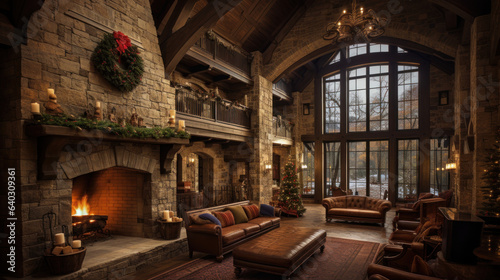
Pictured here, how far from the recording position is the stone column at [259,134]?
10469 mm

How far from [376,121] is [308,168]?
388cm

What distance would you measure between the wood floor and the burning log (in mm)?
1451

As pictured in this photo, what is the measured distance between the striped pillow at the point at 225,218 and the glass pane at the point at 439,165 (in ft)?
31.3

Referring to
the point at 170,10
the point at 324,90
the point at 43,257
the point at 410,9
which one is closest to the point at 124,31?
the point at 170,10

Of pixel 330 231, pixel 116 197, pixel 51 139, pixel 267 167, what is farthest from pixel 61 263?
pixel 267 167

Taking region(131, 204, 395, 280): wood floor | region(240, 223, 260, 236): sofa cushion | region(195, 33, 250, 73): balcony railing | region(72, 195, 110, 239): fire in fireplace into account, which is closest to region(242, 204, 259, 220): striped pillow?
region(240, 223, 260, 236): sofa cushion

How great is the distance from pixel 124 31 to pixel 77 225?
390cm

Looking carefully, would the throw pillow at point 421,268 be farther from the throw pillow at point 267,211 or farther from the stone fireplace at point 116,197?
the stone fireplace at point 116,197

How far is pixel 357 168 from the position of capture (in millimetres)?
13117

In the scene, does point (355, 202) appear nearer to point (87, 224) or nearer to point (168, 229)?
point (168, 229)

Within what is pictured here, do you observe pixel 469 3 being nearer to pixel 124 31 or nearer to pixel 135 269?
pixel 124 31

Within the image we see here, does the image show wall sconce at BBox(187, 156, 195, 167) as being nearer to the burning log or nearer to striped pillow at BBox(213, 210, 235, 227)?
striped pillow at BBox(213, 210, 235, 227)

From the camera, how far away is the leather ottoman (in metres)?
4.33

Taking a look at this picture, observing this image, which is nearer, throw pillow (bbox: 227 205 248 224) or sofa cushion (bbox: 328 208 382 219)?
throw pillow (bbox: 227 205 248 224)
